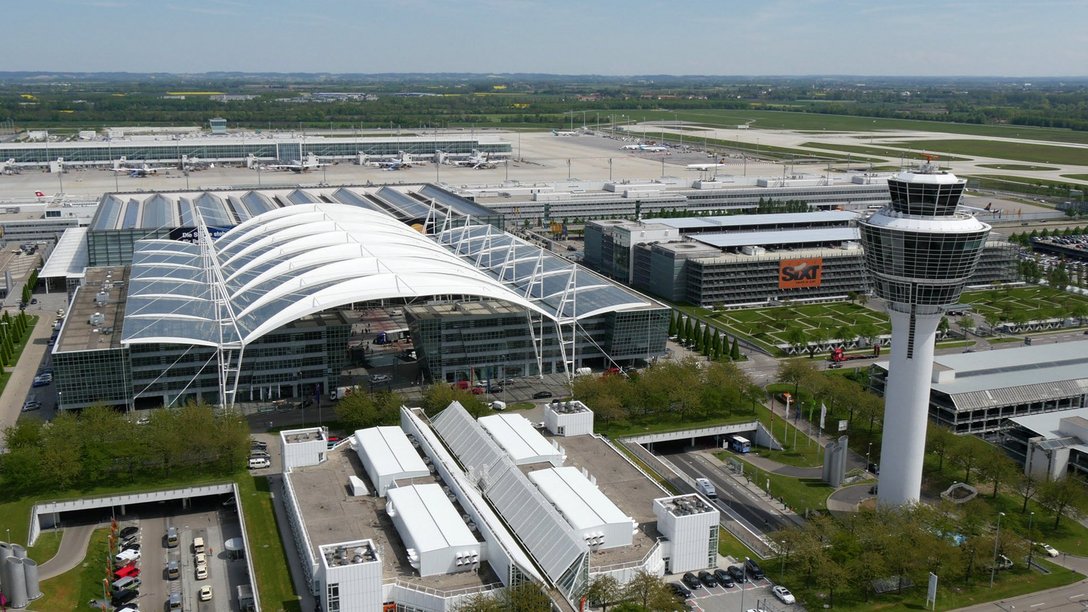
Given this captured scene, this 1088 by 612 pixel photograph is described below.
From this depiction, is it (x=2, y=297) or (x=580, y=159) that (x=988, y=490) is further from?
(x=580, y=159)

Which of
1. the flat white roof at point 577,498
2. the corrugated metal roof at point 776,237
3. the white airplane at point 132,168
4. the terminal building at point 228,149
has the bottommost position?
the flat white roof at point 577,498

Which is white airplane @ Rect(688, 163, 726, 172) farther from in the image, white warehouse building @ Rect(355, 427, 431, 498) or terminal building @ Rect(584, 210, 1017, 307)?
A: white warehouse building @ Rect(355, 427, 431, 498)

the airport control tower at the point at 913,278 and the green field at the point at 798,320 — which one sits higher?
the airport control tower at the point at 913,278

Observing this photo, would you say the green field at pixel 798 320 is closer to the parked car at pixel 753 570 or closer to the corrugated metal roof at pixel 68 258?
the parked car at pixel 753 570

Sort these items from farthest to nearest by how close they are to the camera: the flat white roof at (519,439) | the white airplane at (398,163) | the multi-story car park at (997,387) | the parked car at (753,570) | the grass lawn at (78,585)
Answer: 1. the white airplane at (398,163)
2. the multi-story car park at (997,387)
3. the flat white roof at (519,439)
4. the parked car at (753,570)
5. the grass lawn at (78,585)

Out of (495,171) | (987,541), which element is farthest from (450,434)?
(495,171)

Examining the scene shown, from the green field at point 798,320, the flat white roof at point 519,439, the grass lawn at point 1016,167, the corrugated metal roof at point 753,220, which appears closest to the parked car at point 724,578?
the flat white roof at point 519,439

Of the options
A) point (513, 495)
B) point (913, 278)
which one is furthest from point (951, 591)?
point (513, 495)
